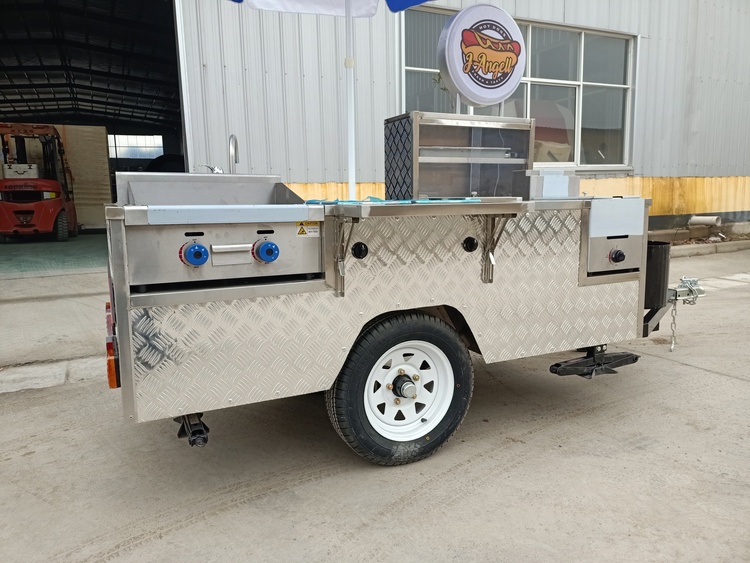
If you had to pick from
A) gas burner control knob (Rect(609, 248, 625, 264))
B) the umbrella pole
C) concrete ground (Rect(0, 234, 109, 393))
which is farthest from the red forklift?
gas burner control knob (Rect(609, 248, 625, 264))

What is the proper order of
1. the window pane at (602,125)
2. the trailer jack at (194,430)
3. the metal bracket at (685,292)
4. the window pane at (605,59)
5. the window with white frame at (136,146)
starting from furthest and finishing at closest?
1. the window with white frame at (136,146)
2. the window pane at (602,125)
3. the window pane at (605,59)
4. the metal bracket at (685,292)
5. the trailer jack at (194,430)

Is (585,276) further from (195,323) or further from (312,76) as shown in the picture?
(312,76)

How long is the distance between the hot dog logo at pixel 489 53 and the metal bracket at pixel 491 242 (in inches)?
59.8

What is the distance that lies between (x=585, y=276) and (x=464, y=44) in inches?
73.9

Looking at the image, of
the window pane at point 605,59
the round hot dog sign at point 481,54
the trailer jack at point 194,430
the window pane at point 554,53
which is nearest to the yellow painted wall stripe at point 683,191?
the window pane at point 605,59

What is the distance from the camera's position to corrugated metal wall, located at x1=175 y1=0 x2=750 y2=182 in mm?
7664

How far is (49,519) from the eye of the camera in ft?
9.34

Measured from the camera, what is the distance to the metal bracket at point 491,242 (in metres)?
3.30

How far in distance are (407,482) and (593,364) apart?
1.69 m

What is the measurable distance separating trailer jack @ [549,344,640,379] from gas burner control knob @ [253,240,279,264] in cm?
216

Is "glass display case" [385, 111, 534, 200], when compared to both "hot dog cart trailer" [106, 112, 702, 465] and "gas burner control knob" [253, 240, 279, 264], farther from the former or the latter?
"gas burner control knob" [253, 240, 279, 264]

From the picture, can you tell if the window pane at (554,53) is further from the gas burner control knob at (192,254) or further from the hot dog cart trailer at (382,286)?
the gas burner control knob at (192,254)

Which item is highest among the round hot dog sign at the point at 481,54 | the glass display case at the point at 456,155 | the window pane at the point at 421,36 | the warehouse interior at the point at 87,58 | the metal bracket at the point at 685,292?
the warehouse interior at the point at 87,58

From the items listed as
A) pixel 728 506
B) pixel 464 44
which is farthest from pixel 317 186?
pixel 728 506
